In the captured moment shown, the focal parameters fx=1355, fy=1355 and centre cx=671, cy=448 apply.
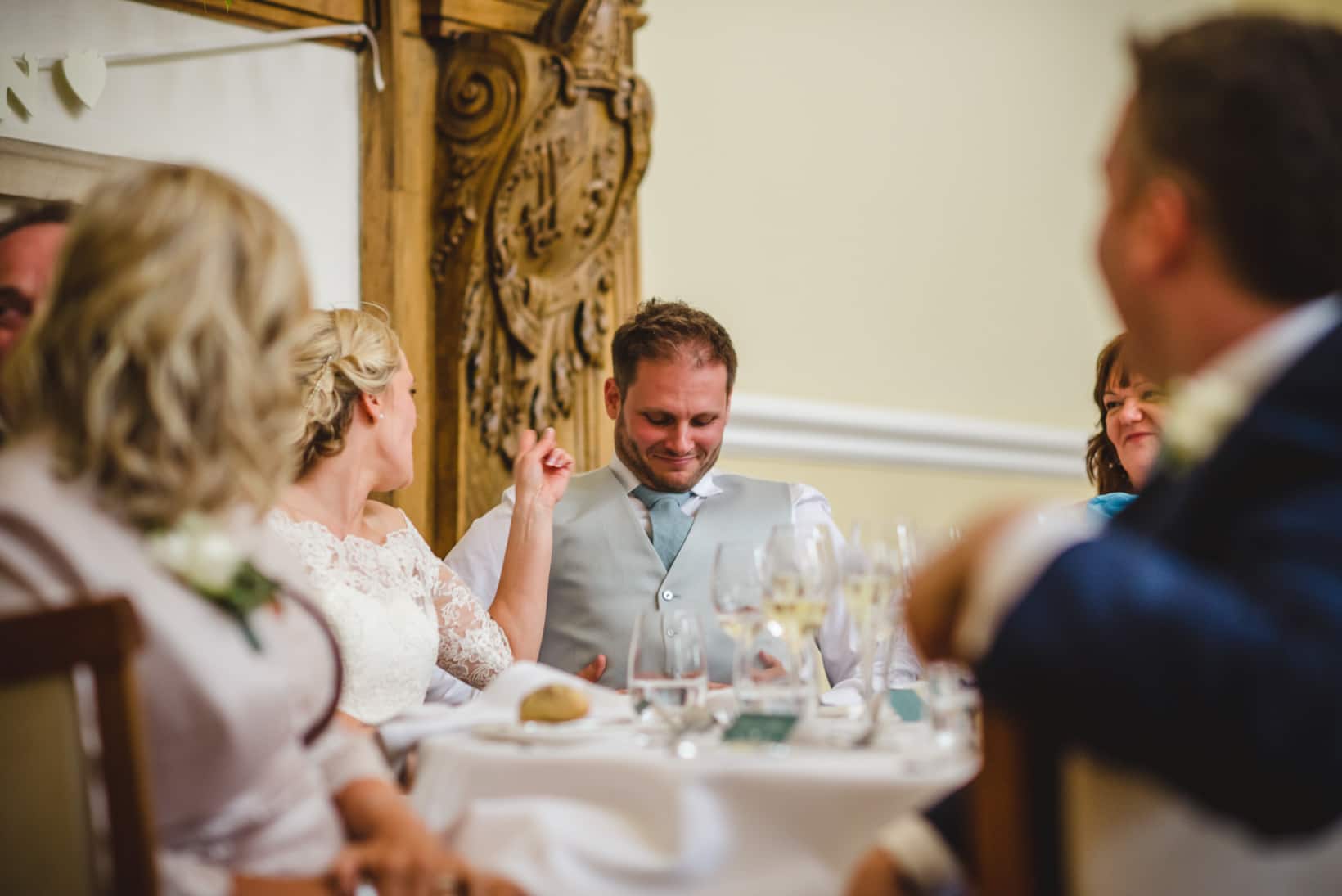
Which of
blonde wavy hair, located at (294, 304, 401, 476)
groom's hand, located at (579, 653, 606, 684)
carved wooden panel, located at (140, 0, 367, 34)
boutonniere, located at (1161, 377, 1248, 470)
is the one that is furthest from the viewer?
carved wooden panel, located at (140, 0, 367, 34)

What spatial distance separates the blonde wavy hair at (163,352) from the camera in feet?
4.00

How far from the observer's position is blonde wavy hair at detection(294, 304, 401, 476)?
2658mm

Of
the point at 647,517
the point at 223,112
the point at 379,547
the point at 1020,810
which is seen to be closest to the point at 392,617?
the point at 379,547

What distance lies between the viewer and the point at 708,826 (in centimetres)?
127

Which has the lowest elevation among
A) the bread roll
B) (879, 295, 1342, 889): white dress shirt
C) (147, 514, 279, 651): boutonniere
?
the bread roll

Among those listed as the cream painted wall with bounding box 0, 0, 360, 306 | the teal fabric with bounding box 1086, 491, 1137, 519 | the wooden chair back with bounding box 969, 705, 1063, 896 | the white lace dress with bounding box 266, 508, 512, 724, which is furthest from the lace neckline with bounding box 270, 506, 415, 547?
the wooden chair back with bounding box 969, 705, 1063, 896

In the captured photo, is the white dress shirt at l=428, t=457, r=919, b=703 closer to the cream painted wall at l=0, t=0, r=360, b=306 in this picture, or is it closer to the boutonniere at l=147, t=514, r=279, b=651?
the cream painted wall at l=0, t=0, r=360, b=306

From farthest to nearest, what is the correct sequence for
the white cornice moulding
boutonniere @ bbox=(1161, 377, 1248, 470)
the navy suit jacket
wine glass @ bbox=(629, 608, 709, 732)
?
1. the white cornice moulding
2. wine glass @ bbox=(629, 608, 709, 732)
3. boutonniere @ bbox=(1161, 377, 1248, 470)
4. the navy suit jacket

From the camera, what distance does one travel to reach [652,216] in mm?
3729

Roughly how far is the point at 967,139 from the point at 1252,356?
3.61 metres

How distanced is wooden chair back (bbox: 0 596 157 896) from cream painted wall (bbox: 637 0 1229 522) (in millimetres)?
2682

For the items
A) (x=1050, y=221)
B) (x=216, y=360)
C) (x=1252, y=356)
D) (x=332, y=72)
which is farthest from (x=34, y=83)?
(x=1050, y=221)

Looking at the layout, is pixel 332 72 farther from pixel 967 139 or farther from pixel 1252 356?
pixel 1252 356

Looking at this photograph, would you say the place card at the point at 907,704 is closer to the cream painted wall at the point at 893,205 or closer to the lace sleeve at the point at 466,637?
the lace sleeve at the point at 466,637
